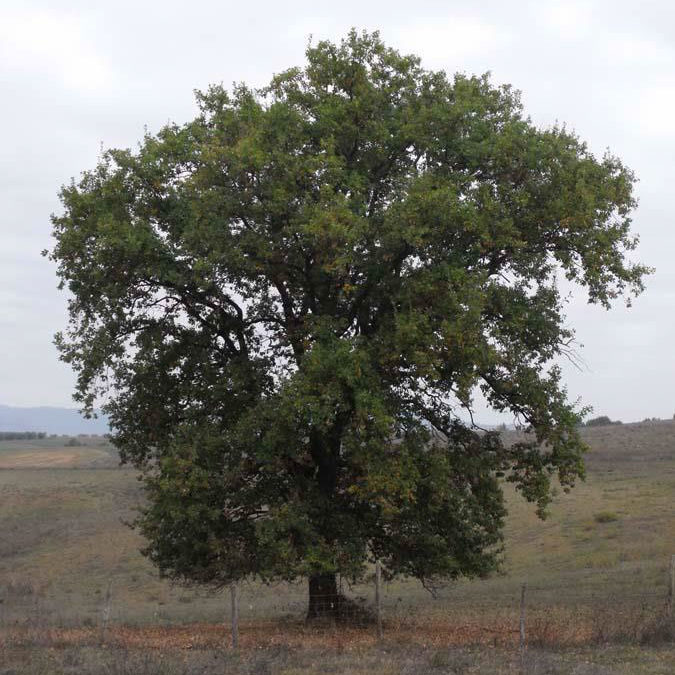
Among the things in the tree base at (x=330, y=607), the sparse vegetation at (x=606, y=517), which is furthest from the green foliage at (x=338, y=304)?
the sparse vegetation at (x=606, y=517)

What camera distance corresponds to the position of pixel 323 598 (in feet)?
68.1

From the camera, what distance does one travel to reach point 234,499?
19.4 metres

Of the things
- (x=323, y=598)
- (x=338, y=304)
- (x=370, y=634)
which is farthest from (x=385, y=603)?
(x=338, y=304)

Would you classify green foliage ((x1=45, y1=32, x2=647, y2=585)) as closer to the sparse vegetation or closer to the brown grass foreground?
the brown grass foreground

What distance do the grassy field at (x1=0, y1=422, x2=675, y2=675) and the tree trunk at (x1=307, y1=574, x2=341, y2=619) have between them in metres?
0.61

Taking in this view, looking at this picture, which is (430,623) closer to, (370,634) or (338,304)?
(370,634)

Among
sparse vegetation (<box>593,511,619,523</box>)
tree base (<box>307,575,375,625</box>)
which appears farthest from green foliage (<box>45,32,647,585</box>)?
sparse vegetation (<box>593,511,619,523</box>)

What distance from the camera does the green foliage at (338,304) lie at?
17.5 meters

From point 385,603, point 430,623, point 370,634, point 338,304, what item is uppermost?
point 338,304

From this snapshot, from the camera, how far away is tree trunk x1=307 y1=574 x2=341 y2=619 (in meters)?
20.6

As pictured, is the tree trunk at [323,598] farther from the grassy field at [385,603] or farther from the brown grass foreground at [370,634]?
the grassy field at [385,603]

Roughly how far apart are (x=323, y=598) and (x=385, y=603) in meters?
10.1

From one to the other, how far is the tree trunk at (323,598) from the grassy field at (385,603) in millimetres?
611

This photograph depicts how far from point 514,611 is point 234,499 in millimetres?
9757
